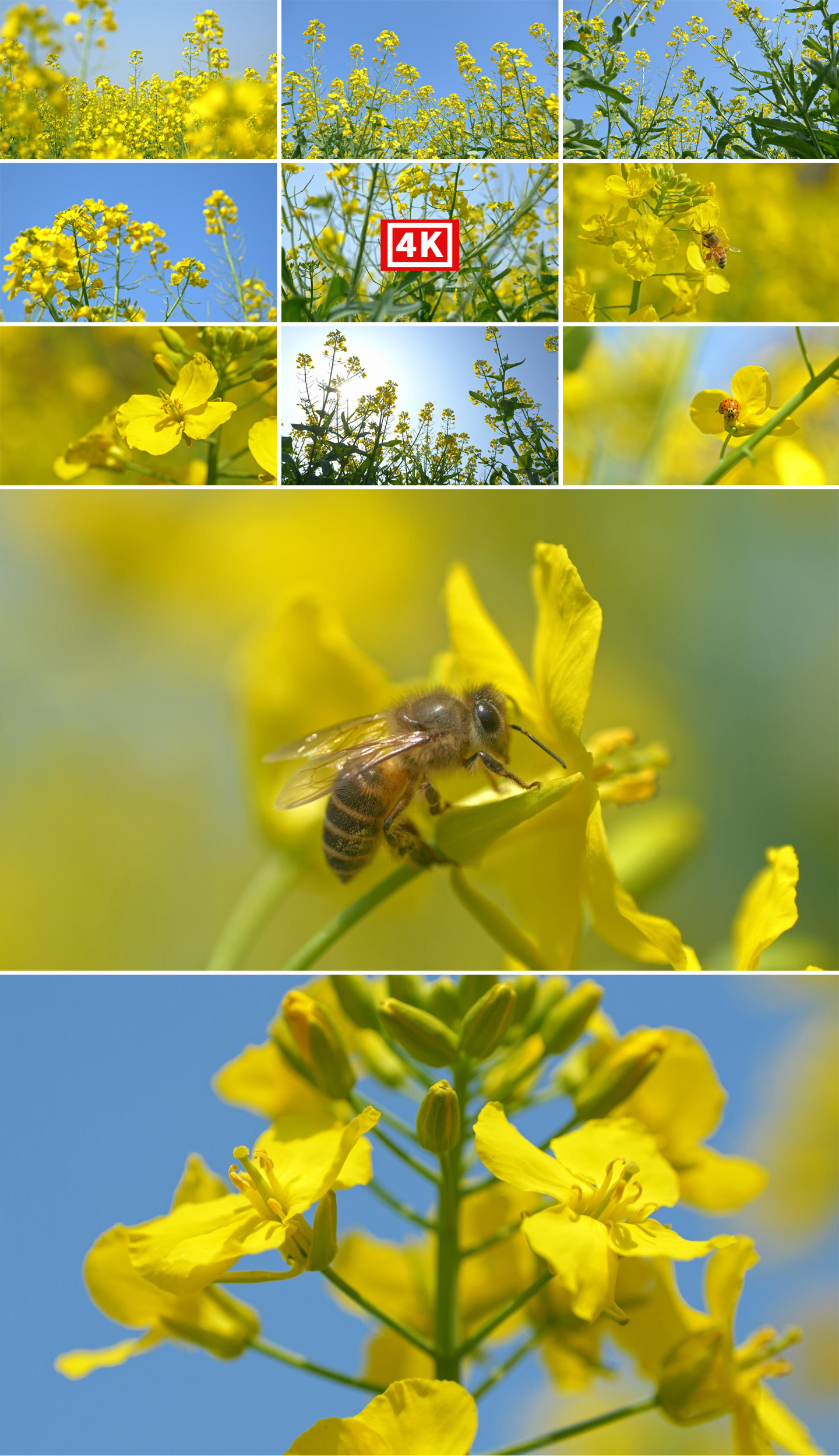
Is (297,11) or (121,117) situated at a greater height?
(297,11)

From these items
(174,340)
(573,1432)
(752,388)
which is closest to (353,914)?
(573,1432)

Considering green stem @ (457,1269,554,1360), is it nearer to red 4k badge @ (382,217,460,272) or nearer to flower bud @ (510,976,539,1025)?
flower bud @ (510,976,539,1025)

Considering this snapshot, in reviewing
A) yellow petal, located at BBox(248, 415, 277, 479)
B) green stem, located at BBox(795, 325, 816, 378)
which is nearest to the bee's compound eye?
yellow petal, located at BBox(248, 415, 277, 479)

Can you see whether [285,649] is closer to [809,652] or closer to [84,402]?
[84,402]

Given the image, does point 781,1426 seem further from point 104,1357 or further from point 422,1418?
point 104,1357

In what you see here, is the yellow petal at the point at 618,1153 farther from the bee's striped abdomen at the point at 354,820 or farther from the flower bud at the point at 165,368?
the flower bud at the point at 165,368

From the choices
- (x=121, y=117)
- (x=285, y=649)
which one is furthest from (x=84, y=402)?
(x=285, y=649)
